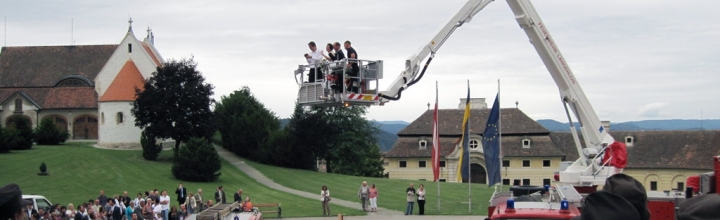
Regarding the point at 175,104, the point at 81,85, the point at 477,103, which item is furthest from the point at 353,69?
the point at 477,103

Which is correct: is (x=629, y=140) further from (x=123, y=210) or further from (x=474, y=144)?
(x=123, y=210)

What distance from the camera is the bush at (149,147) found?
6962 cm

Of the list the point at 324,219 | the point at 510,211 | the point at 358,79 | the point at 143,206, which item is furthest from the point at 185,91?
the point at 510,211

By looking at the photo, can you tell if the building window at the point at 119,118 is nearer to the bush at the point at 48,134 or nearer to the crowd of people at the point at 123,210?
the bush at the point at 48,134

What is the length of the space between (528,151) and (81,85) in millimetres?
45716

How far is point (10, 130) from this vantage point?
6712cm

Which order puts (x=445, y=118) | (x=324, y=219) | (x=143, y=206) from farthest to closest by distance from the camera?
(x=445, y=118) → (x=324, y=219) → (x=143, y=206)

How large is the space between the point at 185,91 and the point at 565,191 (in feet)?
193

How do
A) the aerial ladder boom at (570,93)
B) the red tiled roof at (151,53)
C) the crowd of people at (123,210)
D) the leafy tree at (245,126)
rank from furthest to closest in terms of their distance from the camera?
1. the red tiled roof at (151,53)
2. the leafy tree at (245,126)
3. the crowd of people at (123,210)
4. the aerial ladder boom at (570,93)

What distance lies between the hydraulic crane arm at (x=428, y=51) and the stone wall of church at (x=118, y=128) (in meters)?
60.3

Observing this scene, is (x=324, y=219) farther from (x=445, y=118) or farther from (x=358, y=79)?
(x=445, y=118)

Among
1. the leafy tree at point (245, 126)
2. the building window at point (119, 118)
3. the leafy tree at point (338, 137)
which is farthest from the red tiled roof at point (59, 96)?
the leafy tree at point (338, 137)

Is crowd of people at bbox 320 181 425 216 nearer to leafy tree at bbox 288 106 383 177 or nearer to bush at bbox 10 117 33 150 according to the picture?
leafy tree at bbox 288 106 383 177

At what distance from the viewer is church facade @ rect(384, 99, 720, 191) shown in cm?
7944
